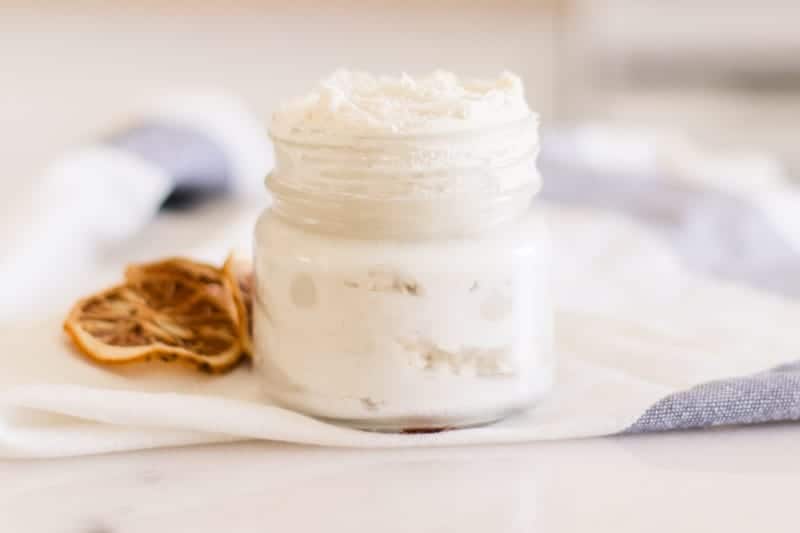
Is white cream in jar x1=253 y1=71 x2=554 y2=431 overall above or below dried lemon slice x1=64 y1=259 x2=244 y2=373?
above

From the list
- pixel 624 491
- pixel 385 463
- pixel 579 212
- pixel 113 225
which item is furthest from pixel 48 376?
pixel 579 212

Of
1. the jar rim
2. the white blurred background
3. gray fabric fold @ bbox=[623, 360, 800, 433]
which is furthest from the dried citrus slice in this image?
the white blurred background

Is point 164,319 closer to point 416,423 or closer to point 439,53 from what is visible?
point 416,423

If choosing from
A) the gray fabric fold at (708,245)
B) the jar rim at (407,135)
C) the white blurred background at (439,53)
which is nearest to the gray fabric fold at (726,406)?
the gray fabric fold at (708,245)

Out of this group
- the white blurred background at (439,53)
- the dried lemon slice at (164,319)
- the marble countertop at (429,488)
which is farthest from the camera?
the white blurred background at (439,53)

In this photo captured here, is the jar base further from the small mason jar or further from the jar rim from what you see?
the jar rim

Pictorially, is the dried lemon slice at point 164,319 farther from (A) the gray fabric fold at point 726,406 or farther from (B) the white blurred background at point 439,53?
(B) the white blurred background at point 439,53

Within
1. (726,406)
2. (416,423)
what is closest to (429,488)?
(416,423)
